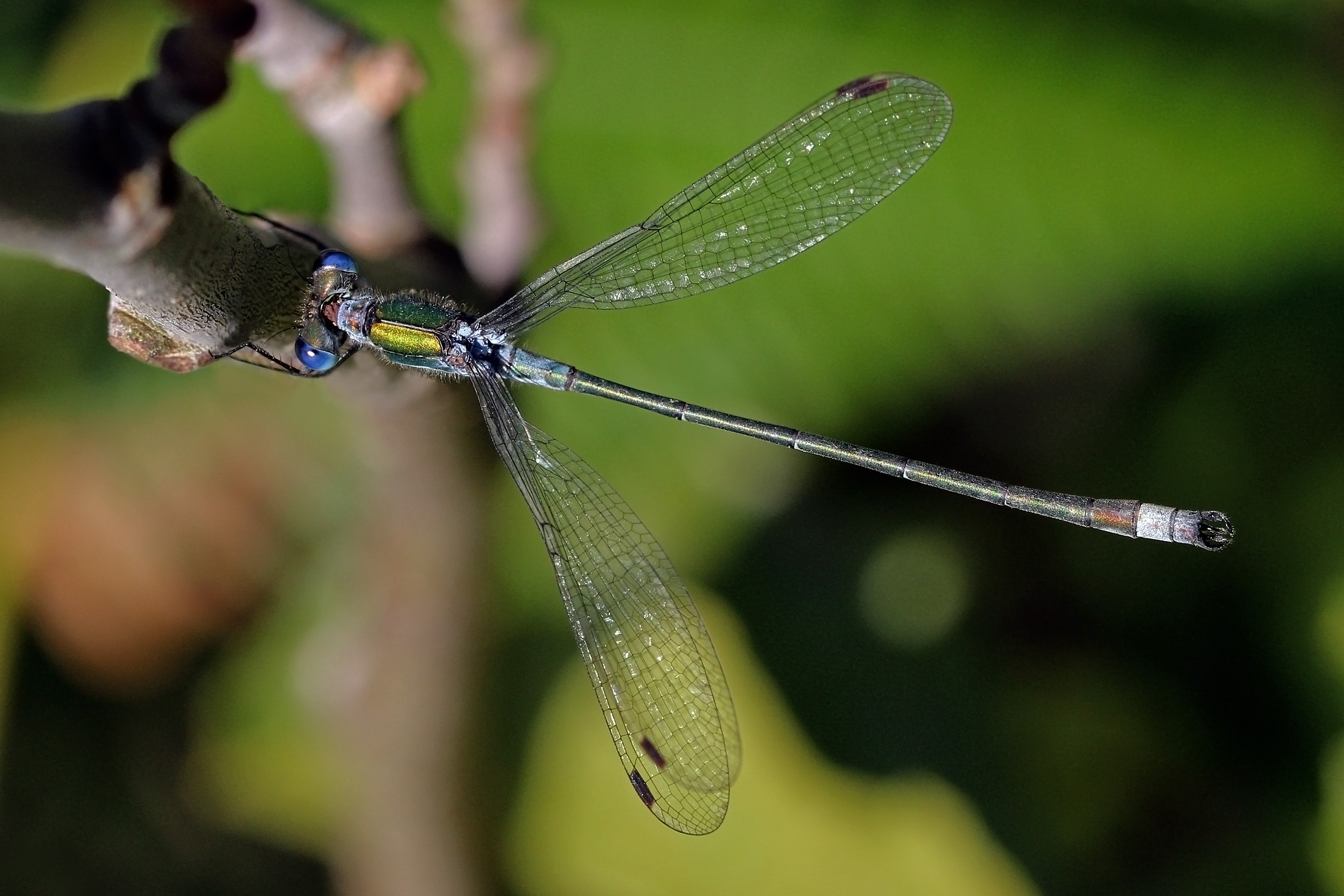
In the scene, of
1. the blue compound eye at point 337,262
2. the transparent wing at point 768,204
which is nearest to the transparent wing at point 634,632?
the transparent wing at point 768,204

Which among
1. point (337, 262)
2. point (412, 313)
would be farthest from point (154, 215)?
point (412, 313)

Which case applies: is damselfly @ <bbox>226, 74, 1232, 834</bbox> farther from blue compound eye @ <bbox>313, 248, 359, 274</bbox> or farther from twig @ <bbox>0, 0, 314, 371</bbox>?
twig @ <bbox>0, 0, 314, 371</bbox>

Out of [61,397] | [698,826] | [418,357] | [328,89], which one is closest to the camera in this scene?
[328,89]

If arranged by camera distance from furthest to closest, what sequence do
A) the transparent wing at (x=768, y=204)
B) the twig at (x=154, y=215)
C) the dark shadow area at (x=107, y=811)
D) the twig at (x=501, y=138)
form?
the dark shadow area at (x=107, y=811) → the transparent wing at (x=768, y=204) → the twig at (x=501, y=138) → the twig at (x=154, y=215)

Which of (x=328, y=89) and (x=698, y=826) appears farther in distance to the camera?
(x=698, y=826)

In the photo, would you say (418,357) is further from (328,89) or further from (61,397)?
(61,397)

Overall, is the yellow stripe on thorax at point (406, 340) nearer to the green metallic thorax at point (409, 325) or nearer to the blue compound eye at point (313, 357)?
the green metallic thorax at point (409, 325)

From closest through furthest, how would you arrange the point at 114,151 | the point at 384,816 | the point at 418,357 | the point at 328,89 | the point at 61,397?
1. the point at 114,151
2. the point at 328,89
3. the point at 418,357
4. the point at 384,816
5. the point at 61,397

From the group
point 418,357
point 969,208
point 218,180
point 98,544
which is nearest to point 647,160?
point 969,208
